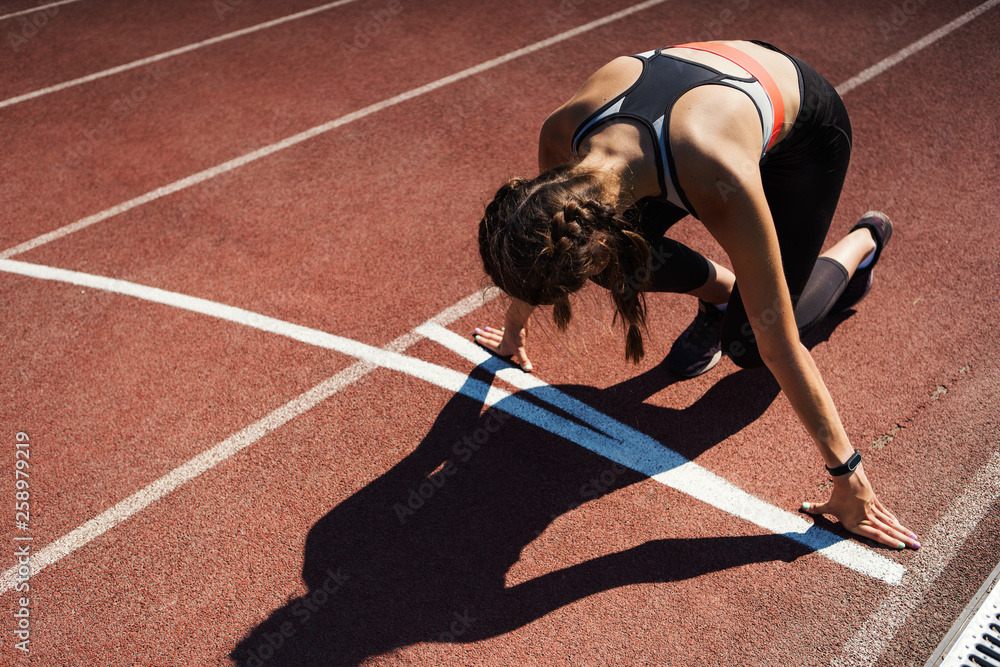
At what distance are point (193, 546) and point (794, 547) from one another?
9.07 feet

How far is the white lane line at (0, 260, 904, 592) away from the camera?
10.2 feet

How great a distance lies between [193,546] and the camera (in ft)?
10.5

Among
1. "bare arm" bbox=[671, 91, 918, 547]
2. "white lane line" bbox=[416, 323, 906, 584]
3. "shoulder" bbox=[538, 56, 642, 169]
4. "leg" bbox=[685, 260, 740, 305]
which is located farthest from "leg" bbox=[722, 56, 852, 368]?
"shoulder" bbox=[538, 56, 642, 169]

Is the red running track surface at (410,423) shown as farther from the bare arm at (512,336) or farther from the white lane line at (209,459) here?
the bare arm at (512,336)

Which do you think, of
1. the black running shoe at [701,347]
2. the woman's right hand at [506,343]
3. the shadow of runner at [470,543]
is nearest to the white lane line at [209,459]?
the woman's right hand at [506,343]

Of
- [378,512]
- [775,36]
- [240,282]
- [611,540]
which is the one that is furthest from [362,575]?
[775,36]

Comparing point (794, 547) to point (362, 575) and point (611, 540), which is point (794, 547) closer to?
point (611, 540)

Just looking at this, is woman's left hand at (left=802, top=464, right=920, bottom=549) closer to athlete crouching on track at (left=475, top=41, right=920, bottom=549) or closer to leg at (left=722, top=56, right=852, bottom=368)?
athlete crouching on track at (left=475, top=41, right=920, bottom=549)

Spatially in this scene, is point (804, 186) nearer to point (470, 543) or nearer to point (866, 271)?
point (866, 271)

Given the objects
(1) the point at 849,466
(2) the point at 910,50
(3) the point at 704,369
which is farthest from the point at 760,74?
(2) the point at 910,50

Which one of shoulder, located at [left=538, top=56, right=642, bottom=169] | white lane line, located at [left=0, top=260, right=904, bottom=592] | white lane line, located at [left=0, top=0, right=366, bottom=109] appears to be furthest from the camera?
white lane line, located at [left=0, top=0, right=366, bottom=109]

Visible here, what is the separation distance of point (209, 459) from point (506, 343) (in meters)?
1.70

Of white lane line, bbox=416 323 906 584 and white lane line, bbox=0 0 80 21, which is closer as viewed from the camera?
white lane line, bbox=416 323 906 584

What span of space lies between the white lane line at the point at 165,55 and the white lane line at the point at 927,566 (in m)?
8.10
